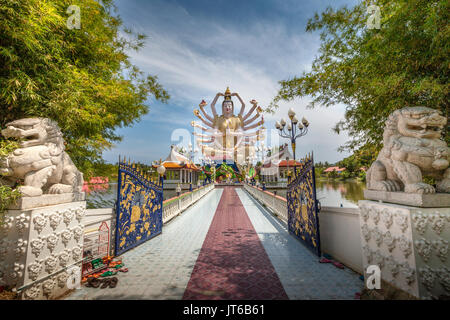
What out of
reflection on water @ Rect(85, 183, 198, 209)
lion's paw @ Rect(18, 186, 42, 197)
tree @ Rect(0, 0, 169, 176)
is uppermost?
tree @ Rect(0, 0, 169, 176)

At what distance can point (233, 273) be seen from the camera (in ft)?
9.16

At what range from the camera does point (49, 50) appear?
9.13 feet

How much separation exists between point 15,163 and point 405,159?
459cm

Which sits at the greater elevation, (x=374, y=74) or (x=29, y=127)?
(x=374, y=74)

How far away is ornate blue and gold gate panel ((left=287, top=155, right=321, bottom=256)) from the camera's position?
11.2 feet

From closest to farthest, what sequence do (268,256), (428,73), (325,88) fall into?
1. (428,73)
2. (268,256)
3. (325,88)

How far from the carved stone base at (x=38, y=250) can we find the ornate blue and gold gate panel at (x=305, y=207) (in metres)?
3.99

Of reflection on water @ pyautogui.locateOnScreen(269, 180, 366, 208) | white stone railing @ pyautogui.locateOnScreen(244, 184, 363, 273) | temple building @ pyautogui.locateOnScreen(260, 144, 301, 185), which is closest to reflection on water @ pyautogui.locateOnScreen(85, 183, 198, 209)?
white stone railing @ pyautogui.locateOnScreen(244, 184, 363, 273)

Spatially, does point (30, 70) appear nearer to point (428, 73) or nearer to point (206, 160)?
point (428, 73)

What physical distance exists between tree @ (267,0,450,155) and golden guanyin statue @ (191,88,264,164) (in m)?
21.4

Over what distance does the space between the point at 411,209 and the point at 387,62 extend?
2.39 m

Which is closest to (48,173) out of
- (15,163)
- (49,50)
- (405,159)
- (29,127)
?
(15,163)

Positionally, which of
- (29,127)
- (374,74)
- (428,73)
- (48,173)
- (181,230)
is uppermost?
(374,74)

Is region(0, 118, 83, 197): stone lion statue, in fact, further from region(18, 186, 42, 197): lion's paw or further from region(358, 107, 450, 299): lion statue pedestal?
region(358, 107, 450, 299): lion statue pedestal
